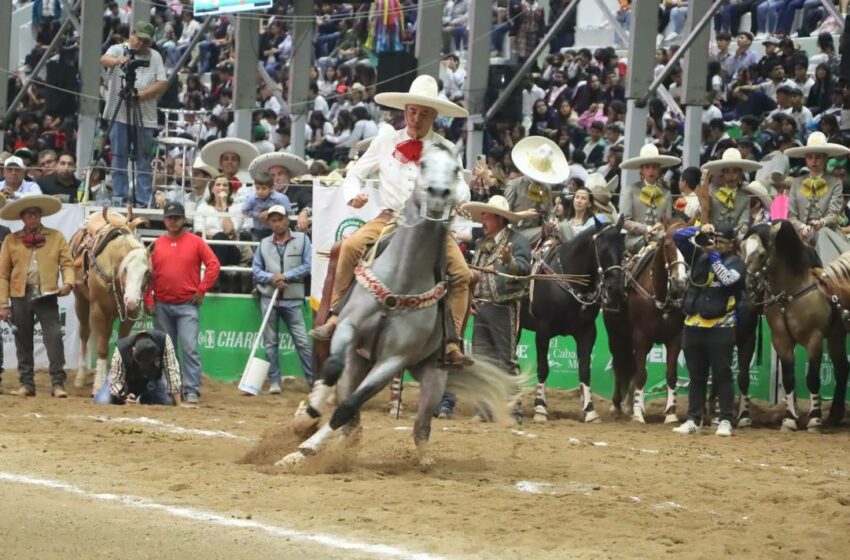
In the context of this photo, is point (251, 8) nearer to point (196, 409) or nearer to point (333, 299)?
point (196, 409)

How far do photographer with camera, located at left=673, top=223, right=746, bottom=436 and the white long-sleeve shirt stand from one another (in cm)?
449

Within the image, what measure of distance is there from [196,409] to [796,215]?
683 centimetres

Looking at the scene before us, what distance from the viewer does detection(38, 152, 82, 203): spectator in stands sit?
2130 cm

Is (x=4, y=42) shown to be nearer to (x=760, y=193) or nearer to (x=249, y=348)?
(x=249, y=348)

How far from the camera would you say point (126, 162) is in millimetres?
21375

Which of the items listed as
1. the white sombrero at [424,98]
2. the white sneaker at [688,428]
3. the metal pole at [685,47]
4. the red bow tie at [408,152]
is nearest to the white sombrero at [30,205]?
the white sombrero at [424,98]

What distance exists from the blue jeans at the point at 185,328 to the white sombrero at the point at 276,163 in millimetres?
2708

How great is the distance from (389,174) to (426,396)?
1717mm

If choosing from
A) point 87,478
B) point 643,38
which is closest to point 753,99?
point 643,38

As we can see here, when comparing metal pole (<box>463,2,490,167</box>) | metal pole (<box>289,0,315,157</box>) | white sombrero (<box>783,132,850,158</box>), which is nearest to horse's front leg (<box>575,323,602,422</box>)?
white sombrero (<box>783,132,850,158</box>)

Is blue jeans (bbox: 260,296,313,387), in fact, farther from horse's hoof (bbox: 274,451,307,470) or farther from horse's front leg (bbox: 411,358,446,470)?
horse's hoof (bbox: 274,451,307,470)

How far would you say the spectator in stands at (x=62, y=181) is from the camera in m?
21.3

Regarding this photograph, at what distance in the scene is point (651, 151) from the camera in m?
18.2

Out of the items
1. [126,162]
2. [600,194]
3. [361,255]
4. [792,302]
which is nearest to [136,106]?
[126,162]
